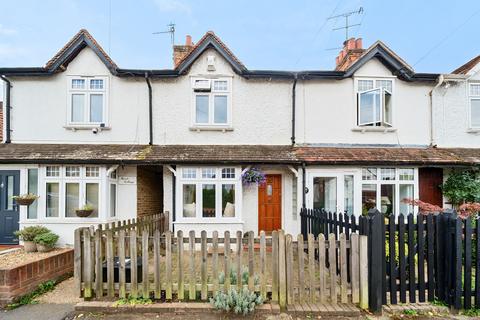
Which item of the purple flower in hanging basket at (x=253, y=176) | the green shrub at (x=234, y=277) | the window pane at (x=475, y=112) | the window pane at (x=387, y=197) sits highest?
the window pane at (x=475, y=112)

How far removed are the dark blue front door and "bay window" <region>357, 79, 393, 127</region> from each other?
477 inches

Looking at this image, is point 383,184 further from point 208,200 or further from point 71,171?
point 71,171

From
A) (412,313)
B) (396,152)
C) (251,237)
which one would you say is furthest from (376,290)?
(396,152)

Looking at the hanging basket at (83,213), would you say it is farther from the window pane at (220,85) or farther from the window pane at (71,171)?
the window pane at (220,85)

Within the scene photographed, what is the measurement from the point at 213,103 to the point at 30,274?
7.02 meters

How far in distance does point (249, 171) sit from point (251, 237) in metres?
4.60

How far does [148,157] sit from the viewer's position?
904 cm

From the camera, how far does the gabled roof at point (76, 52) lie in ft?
31.8

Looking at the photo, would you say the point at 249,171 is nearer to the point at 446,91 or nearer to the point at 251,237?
the point at 251,237

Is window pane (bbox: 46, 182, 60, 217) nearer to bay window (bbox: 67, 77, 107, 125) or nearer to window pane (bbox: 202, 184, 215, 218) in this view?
bay window (bbox: 67, 77, 107, 125)

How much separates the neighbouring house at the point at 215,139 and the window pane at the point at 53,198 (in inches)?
1.3

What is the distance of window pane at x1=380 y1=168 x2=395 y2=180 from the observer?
32.2ft

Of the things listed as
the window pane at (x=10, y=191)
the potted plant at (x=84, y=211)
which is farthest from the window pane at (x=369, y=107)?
the window pane at (x=10, y=191)

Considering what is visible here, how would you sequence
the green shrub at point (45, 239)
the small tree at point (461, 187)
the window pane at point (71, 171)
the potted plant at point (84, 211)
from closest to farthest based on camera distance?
the green shrub at point (45, 239), the potted plant at point (84, 211), the window pane at point (71, 171), the small tree at point (461, 187)
